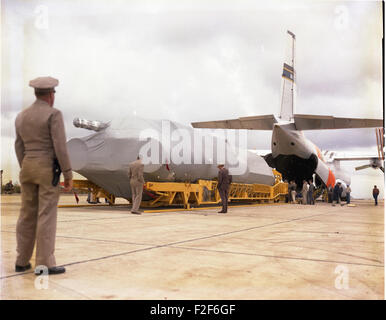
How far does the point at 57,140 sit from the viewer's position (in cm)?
270

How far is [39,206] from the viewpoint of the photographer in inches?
108

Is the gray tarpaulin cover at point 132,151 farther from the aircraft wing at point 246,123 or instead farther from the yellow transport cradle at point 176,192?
the aircraft wing at point 246,123

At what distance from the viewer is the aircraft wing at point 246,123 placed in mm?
16812

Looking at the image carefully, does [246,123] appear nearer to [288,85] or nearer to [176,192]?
[288,85]

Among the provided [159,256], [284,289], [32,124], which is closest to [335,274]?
[284,289]

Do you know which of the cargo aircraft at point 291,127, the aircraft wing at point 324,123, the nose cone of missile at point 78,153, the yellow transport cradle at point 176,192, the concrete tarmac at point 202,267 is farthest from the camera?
the cargo aircraft at point 291,127

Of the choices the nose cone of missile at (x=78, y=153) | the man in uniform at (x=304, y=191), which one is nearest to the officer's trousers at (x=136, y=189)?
the nose cone of missile at (x=78, y=153)

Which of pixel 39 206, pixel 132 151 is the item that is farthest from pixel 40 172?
pixel 132 151

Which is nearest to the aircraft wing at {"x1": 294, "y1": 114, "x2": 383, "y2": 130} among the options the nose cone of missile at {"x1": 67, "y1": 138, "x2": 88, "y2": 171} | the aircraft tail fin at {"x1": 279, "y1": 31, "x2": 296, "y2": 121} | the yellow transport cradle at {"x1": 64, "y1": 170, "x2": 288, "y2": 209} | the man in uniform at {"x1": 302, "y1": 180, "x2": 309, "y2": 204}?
the aircraft tail fin at {"x1": 279, "y1": 31, "x2": 296, "y2": 121}

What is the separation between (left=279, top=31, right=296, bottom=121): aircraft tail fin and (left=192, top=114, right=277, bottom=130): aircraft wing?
4.83ft

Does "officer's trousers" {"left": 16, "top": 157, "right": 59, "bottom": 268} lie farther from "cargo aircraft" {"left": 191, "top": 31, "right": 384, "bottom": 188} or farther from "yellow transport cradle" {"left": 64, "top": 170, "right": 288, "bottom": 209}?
"cargo aircraft" {"left": 191, "top": 31, "right": 384, "bottom": 188}

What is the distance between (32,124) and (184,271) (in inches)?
63.9

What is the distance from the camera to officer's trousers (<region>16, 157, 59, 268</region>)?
2711 millimetres

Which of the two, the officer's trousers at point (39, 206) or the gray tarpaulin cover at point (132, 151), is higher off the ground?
the gray tarpaulin cover at point (132, 151)
